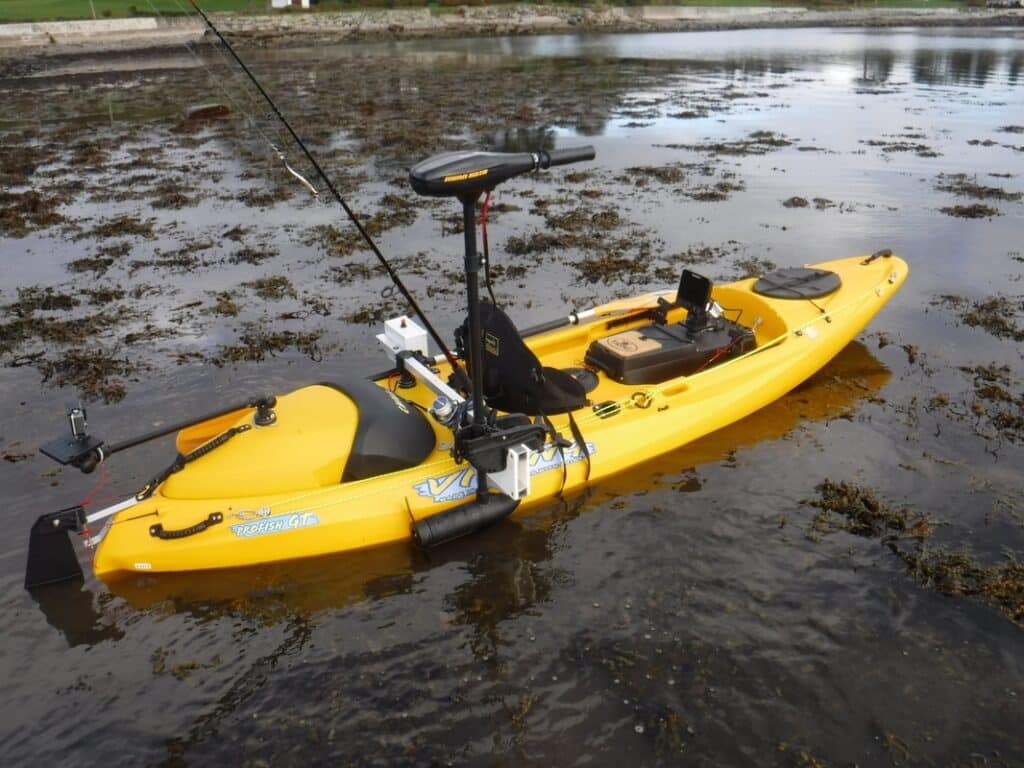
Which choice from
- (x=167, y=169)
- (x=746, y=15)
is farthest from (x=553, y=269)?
(x=746, y=15)

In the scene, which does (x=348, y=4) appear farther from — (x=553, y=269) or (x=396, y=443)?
(x=396, y=443)

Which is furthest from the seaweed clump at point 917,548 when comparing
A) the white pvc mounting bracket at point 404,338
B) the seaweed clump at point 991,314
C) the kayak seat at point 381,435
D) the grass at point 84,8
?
the grass at point 84,8

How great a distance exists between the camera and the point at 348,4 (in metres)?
62.8

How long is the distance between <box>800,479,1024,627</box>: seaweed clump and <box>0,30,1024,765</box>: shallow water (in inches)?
4.7

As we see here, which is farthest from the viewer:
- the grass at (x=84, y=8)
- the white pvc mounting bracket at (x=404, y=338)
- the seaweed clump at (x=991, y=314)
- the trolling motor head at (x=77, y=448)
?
the grass at (x=84, y=8)

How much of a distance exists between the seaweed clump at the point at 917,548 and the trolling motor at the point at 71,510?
492cm

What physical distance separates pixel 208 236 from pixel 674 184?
10295 mm

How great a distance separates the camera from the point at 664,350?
7.62 m

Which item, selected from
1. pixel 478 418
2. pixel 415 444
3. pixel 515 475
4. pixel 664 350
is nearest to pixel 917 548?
pixel 664 350

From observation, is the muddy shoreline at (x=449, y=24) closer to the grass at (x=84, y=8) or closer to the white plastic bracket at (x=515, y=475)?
the grass at (x=84, y=8)

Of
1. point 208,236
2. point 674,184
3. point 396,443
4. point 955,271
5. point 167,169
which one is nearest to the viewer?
point 396,443

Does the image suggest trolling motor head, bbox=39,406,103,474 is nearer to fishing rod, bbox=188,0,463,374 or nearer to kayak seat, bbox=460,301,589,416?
fishing rod, bbox=188,0,463,374

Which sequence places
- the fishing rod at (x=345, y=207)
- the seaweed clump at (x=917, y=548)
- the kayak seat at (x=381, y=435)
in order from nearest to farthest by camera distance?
1. the fishing rod at (x=345, y=207)
2. the seaweed clump at (x=917, y=548)
3. the kayak seat at (x=381, y=435)

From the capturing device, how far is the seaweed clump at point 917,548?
5602mm
